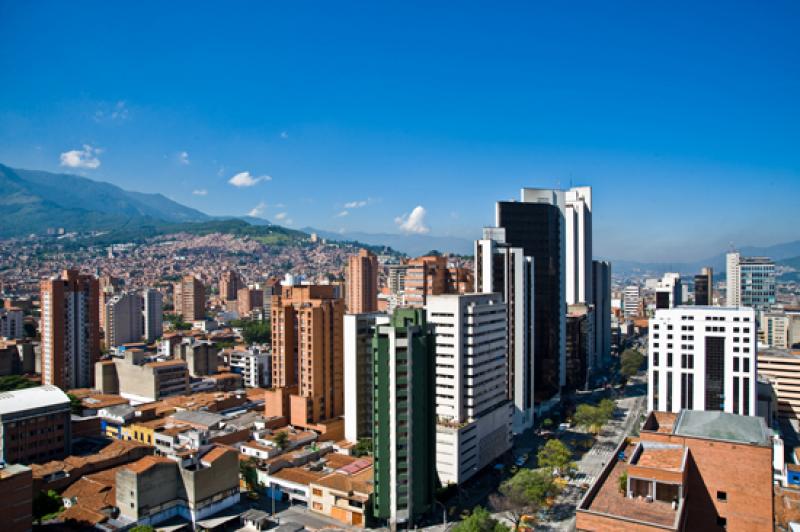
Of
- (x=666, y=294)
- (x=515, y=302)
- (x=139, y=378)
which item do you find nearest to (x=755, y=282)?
(x=666, y=294)

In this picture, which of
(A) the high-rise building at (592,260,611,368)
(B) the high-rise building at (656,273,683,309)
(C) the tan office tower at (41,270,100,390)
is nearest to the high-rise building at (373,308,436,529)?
(C) the tan office tower at (41,270,100,390)

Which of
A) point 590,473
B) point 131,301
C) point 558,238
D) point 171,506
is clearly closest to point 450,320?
point 590,473

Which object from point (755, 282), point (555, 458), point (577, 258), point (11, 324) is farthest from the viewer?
point (755, 282)

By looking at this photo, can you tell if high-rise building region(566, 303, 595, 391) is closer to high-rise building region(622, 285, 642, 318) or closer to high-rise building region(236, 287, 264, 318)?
high-rise building region(622, 285, 642, 318)

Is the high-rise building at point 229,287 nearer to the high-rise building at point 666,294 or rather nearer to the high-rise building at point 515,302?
the high-rise building at point 666,294

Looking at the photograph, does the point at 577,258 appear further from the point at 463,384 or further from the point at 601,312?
the point at 463,384
